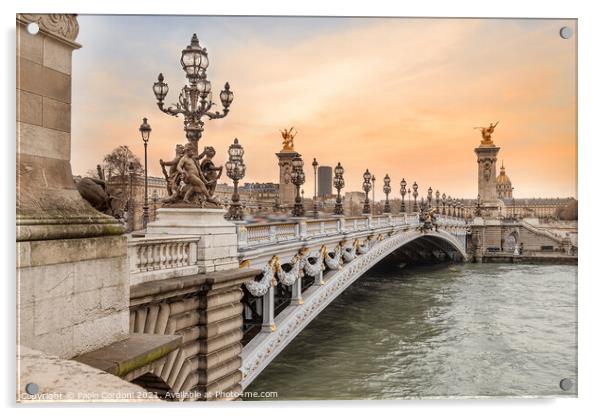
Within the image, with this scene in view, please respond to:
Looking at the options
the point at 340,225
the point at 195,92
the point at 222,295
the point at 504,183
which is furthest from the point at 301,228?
the point at 504,183

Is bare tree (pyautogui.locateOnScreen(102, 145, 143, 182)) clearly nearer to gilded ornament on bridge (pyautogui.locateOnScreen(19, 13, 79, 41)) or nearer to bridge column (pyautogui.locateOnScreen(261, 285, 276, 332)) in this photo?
bridge column (pyautogui.locateOnScreen(261, 285, 276, 332))

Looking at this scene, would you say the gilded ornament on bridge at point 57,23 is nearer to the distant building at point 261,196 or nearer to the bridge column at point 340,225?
the bridge column at point 340,225

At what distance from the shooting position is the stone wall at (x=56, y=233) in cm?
444

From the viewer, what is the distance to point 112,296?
497 centimetres

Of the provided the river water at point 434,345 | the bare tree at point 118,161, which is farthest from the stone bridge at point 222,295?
the bare tree at point 118,161

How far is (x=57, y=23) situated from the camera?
4.92 meters

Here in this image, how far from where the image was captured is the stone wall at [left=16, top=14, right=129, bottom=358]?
444 centimetres

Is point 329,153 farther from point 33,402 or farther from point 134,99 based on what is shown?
point 33,402

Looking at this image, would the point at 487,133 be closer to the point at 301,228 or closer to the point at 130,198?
the point at 301,228

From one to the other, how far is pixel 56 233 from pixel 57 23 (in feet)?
6.04

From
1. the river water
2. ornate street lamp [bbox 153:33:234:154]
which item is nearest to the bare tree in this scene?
ornate street lamp [bbox 153:33:234:154]

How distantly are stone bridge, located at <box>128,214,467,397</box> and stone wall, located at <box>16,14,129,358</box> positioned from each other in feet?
3.61

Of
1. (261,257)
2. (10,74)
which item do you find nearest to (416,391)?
(261,257)
